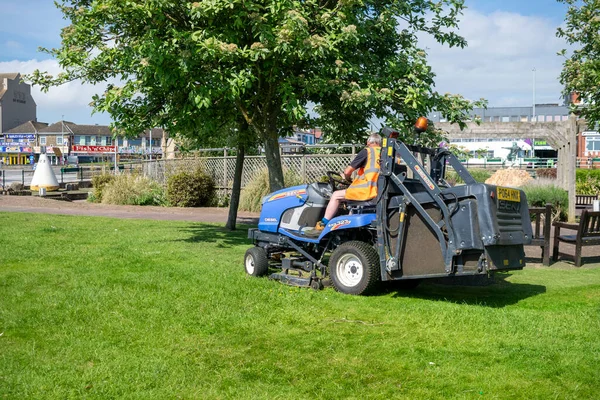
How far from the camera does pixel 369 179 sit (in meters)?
8.20

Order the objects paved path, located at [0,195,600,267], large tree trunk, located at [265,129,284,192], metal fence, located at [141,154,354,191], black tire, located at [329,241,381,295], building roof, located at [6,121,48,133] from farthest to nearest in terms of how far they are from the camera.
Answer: building roof, located at [6,121,48,133] → metal fence, located at [141,154,354,191] → paved path, located at [0,195,600,267] → large tree trunk, located at [265,129,284,192] → black tire, located at [329,241,381,295]

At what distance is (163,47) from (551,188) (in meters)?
13.4

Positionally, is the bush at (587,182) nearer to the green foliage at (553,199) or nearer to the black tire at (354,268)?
the green foliage at (553,199)

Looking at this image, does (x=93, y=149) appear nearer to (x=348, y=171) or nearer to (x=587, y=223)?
(x=587, y=223)

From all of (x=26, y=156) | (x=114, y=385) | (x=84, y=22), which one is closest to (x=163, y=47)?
(x=84, y=22)

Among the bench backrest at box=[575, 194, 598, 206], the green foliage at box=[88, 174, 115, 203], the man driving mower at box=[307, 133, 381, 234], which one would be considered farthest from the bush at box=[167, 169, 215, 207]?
the man driving mower at box=[307, 133, 381, 234]

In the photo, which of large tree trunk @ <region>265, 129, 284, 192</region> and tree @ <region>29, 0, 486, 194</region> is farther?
large tree trunk @ <region>265, 129, 284, 192</region>

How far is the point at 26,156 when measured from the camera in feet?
342

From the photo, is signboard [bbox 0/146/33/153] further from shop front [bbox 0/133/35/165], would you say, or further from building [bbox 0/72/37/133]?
building [bbox 0/72/37/133]

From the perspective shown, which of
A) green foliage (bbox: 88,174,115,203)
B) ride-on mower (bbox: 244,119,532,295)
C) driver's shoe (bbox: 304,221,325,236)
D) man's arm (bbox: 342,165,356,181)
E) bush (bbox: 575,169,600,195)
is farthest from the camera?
bush (bbox: 575,169,600,195)

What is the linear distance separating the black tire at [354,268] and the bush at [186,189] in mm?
16752

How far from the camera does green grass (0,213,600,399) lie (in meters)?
4.90

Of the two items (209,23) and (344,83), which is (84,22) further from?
(344,83)

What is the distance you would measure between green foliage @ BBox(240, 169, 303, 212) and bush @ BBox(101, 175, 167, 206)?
4.10 meters
